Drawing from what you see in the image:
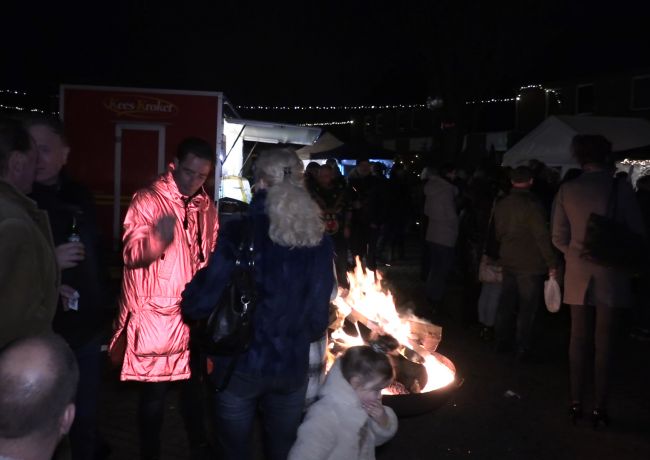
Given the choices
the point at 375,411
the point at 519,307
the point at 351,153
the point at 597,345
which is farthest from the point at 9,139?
the point at 351,153

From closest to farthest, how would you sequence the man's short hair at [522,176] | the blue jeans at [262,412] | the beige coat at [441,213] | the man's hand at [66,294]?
1. the blue jeans at [262,412]
2. the man's hand at [66,294]
3. the man's short hair at [522,176]
4. the beige coat at [441,213]

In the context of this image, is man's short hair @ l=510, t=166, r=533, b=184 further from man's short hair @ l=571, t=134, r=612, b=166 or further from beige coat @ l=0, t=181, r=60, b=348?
beige coat @ l=0, t=181, r=60, b=348

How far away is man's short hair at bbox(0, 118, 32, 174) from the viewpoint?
8.27ft

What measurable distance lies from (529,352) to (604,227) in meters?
2.55

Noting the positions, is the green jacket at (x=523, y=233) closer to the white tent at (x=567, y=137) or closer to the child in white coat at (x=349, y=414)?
the child in white coat at (x=349, y=414)

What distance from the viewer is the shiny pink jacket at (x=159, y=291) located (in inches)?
155

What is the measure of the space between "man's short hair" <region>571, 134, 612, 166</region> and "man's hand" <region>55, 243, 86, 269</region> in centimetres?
393

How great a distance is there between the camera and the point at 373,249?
12.1 metres

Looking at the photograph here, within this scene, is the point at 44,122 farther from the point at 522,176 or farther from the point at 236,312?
the point at 522,176

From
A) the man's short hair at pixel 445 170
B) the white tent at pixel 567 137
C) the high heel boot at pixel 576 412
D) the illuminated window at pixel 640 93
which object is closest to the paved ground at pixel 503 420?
the high heel boot at pixel 576 412

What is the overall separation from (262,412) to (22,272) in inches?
61.2

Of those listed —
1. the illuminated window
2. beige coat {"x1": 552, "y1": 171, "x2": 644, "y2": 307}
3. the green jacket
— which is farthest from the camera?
the illuminated window

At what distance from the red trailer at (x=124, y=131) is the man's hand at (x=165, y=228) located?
25.5 feet

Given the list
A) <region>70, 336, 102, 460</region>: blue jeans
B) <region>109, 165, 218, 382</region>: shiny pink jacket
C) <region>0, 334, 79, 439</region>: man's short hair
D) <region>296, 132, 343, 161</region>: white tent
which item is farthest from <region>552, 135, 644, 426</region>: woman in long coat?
<region>296, 132, 343, 161</region>: white tent
